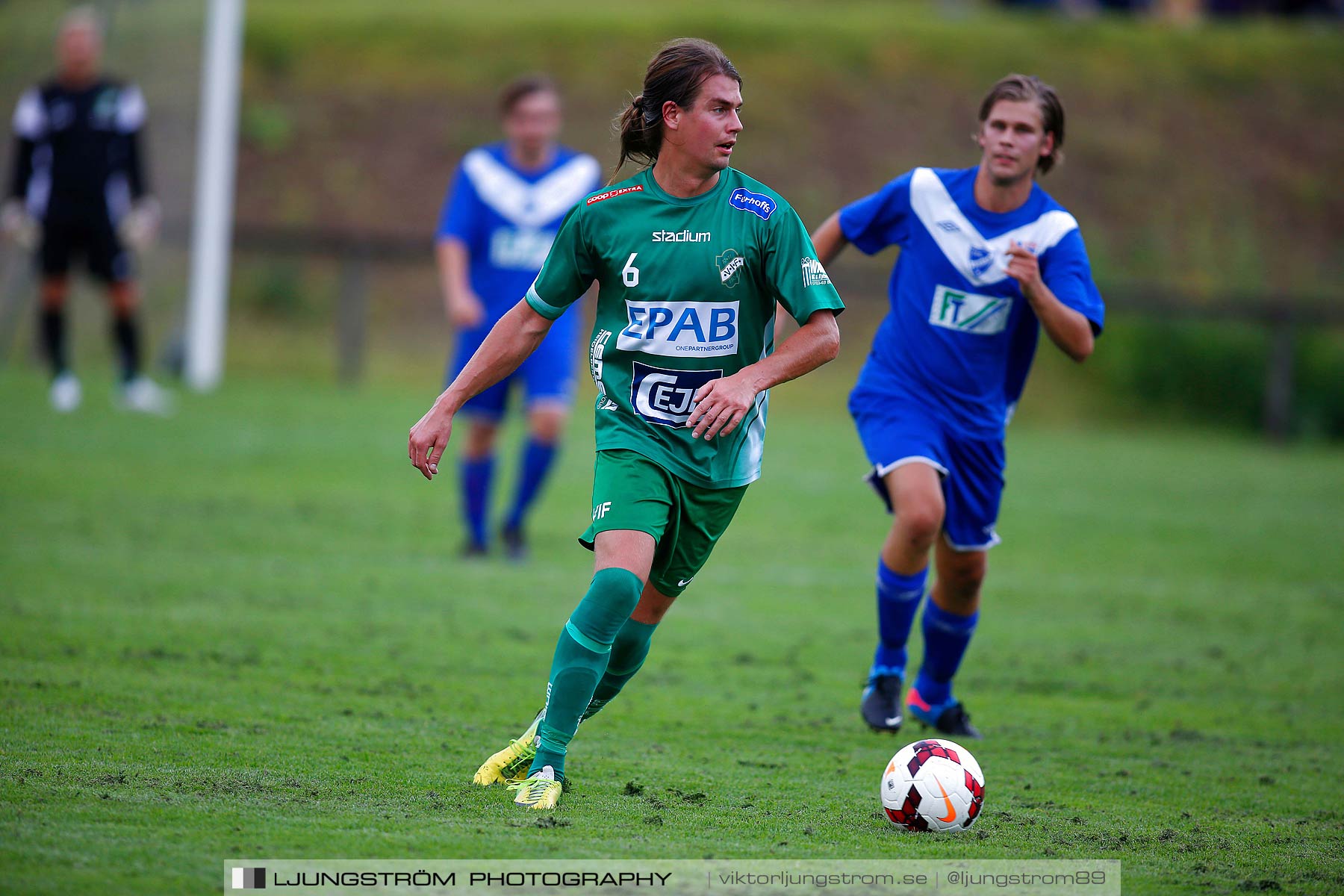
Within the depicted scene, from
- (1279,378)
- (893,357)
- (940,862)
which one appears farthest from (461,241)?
(1279,378)

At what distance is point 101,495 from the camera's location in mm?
9328

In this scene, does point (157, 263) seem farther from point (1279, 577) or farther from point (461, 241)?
point (1279, 577)

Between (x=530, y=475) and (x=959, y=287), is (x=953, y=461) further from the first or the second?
(x=530, y=475)

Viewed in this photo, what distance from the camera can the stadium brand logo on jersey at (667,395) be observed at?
4.10m

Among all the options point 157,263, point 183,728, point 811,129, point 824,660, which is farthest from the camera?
point 811,129

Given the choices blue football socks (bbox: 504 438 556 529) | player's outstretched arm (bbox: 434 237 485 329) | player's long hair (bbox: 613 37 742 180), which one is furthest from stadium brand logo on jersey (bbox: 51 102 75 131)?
player's long hair (bbox: 613 37 742 180)

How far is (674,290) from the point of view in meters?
4.06

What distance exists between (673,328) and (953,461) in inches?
63.1

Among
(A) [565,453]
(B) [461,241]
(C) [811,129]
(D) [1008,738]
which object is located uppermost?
(C) [811,129]

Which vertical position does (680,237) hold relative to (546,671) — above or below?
above

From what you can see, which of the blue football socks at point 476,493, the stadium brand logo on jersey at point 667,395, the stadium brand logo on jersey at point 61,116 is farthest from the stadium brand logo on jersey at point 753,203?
the stadium brand logo on jersey at point 61,116

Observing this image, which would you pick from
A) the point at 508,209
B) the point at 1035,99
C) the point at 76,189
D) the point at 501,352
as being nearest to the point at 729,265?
the point at 501,352

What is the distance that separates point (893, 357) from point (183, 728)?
111 inches

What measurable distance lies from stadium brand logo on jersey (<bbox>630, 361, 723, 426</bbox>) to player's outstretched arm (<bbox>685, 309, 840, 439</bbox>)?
0.14 feet
